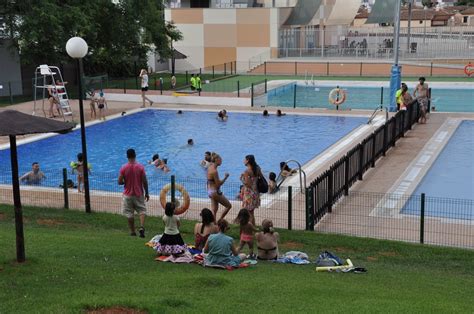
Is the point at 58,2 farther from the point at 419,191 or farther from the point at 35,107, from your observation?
the point at 419,191

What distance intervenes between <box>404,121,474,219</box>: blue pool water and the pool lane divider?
0.56ft

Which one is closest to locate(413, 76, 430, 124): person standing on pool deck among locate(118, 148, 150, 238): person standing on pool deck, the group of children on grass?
the group of children on grass

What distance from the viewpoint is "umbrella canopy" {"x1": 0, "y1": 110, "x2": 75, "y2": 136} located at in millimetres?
7805

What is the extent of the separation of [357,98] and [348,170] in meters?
22.3

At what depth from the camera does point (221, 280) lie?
8.14m

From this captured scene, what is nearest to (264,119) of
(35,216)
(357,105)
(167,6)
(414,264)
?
(357,105)

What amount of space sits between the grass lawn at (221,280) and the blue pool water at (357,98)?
2255 centimetres

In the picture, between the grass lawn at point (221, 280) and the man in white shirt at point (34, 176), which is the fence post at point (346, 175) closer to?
the grass lawn at point (221, 280)

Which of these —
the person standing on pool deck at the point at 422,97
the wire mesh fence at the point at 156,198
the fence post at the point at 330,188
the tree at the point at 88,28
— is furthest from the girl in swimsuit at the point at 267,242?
the tree at the point at 88,28

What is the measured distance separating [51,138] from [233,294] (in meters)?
19.8

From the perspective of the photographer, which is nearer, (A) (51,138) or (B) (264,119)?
(A) (51,138)

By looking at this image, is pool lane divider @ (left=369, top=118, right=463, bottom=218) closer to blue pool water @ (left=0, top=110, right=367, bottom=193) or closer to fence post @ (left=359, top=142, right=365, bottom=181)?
fence post @ (left=359, top=142, right=365, bottom=181)

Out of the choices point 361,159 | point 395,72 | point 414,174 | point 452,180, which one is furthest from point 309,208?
point 395,72

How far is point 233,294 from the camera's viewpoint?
24.7 feet
